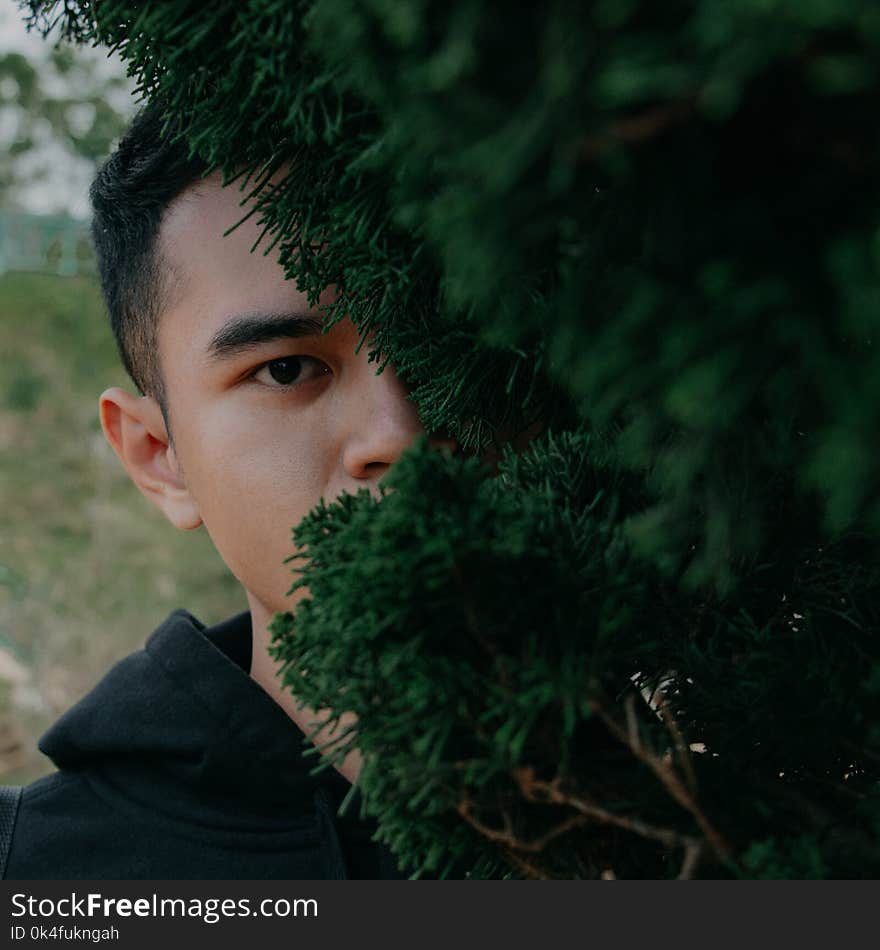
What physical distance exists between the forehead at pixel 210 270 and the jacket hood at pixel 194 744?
21.3 inches

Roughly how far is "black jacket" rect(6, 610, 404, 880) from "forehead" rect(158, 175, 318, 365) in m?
0.56

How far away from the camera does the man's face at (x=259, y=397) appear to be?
A: 122 cm

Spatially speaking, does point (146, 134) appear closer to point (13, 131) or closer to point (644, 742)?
point (644, 742)

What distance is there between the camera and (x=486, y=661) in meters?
0.57

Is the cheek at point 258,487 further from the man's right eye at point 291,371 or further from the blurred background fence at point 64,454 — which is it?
the blurred background fence at point 64,454

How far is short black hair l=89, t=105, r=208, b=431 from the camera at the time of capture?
143cm

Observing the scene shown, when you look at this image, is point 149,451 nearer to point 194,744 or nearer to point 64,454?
Answer: point 194,744

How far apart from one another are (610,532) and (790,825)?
240mm

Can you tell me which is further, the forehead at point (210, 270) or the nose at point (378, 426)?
the forehead at point (210, 270)

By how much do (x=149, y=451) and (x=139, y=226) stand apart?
40 centimetres

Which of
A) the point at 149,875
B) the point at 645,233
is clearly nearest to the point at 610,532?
the point at 645,233

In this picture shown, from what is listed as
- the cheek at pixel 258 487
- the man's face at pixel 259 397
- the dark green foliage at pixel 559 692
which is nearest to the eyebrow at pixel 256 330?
the man's face at pixel 259 397

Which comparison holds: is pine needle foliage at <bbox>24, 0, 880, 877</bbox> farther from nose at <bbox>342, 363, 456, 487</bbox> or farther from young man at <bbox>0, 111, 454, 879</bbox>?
young man at <bbox>0, 111, 454, 879</bbox>

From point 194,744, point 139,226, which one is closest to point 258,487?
point 194,744
